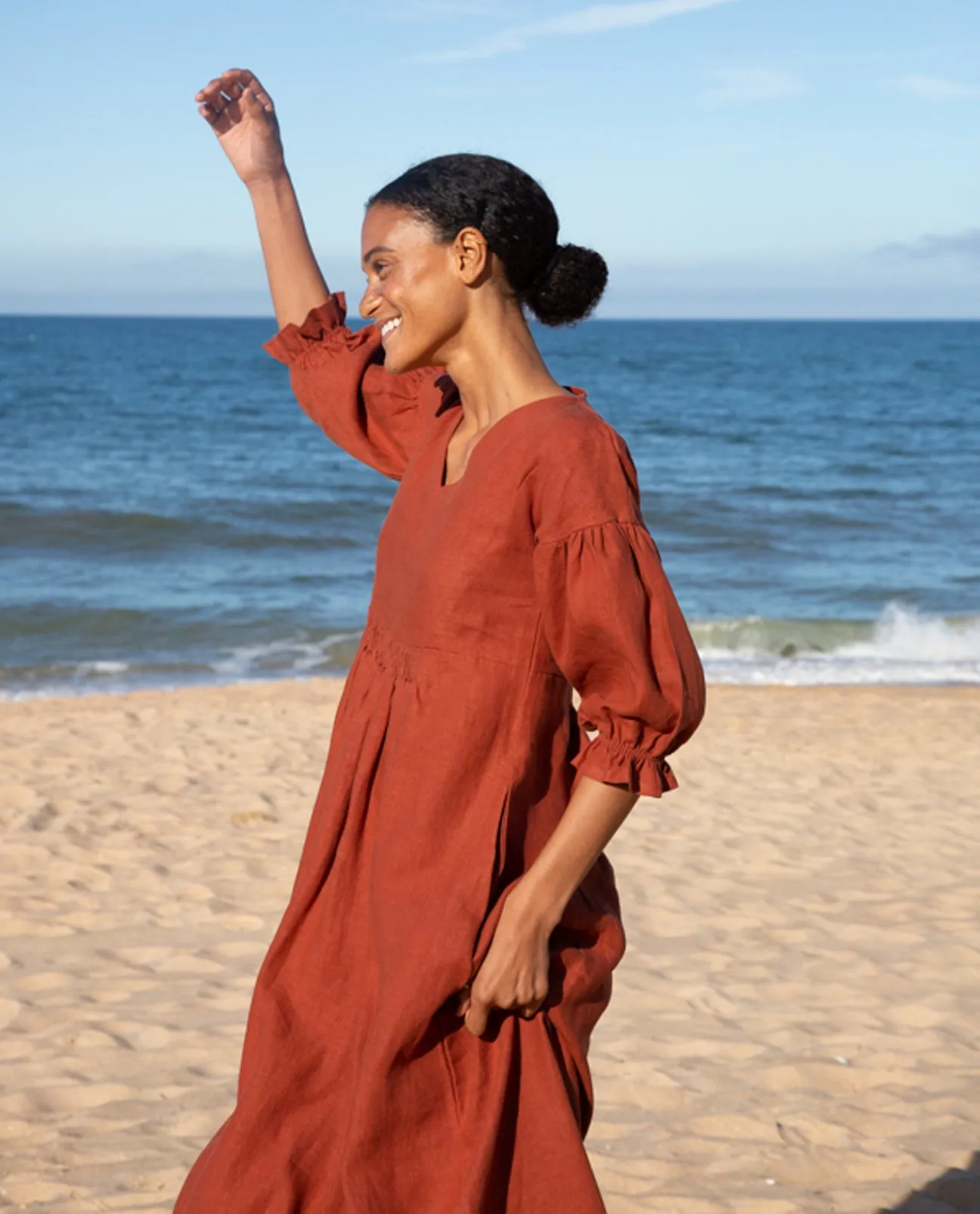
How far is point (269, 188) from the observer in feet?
8.01

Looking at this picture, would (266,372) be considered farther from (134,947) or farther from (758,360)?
(134,947)

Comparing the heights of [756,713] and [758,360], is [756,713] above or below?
below

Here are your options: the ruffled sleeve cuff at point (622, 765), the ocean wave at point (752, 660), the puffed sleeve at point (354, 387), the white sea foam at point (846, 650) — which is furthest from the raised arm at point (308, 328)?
the white sea foam at point (846, 650)

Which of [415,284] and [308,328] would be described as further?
[308,328]

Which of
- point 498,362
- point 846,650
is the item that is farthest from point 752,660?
point 498,362

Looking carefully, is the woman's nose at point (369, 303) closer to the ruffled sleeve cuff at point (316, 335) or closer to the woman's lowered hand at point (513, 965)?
the ruffled sleeve cuff at point (316, 335)

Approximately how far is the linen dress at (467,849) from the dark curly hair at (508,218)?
15cm

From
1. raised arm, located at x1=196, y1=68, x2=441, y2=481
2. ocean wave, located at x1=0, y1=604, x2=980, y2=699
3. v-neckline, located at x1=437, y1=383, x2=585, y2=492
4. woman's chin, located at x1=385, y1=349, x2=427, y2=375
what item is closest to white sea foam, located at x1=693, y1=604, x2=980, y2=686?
ocean wave, located at x1=0, y1=604, x2=980, y2=699

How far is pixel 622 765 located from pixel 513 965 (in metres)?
0.27

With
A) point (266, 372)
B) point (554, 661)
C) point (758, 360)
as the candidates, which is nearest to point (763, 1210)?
point (554, 661)

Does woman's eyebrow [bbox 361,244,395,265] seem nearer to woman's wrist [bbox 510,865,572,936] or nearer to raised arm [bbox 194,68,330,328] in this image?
raised arm [bbox 194,68,330,328]

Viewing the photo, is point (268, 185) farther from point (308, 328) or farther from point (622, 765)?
point (622, 765)

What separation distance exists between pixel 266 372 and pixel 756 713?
51898mm

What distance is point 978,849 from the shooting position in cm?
672
